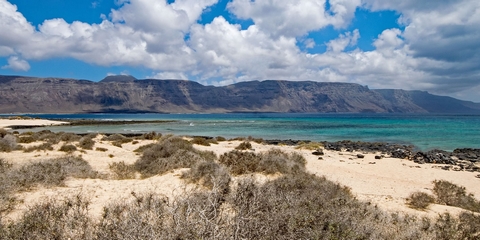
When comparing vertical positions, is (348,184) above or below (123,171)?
below

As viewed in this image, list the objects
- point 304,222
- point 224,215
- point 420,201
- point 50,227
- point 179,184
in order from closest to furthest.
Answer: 1. point 50,227
2. point 304,222
3. point 224,215
4. point 420,201
5. point 179,184

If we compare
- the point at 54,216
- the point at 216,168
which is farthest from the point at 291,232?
the point at 216,168

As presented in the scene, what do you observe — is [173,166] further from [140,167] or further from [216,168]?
[216,168]

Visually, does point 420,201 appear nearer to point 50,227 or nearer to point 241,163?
point 241,163

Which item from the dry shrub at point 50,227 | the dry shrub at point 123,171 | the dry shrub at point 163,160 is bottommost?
the dry shrub at point 123,171

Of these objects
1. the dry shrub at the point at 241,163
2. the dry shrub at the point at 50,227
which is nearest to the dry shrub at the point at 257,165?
the dry shrub at the point at 241,163

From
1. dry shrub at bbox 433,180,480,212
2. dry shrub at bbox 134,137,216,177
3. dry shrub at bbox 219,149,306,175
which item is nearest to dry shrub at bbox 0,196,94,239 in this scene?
dry shrub at bbox 134,137,216,177

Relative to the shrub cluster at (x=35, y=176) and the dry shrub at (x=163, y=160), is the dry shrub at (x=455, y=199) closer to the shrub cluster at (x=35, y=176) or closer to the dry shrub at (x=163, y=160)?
the dry shrub at (x=163, y=160)

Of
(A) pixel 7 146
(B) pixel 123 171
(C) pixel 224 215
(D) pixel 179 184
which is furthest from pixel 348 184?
(A) pixel 7 146

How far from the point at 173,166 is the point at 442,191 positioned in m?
10.4

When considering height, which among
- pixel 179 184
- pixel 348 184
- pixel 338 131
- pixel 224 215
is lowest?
pixel 338 131

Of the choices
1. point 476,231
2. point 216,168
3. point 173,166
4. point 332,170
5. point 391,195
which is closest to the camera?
point 476,231

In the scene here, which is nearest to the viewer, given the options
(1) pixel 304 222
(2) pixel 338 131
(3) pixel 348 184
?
(1) pixel 304 222

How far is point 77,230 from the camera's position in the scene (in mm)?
4652
